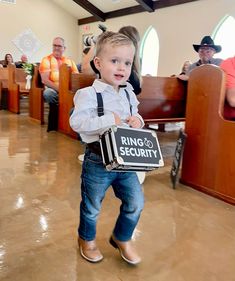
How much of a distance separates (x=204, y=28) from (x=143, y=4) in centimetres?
181

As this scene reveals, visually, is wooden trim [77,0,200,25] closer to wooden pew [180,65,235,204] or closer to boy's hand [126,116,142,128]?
wooden pew [180,65,235,204]

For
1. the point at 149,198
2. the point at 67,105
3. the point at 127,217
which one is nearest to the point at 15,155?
the point at 67,105

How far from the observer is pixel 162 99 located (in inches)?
133

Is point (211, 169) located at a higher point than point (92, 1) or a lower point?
lower

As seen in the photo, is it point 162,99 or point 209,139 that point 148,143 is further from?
point 162,99

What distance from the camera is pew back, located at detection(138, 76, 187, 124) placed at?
322cm

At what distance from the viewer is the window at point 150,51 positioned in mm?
8977

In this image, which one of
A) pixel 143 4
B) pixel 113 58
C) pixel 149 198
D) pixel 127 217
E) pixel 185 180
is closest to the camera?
pixel 113 58

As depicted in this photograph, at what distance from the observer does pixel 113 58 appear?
124cm

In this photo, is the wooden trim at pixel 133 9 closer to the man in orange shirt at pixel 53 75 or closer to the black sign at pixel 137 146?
the man in orange shirt at pixel 53 75

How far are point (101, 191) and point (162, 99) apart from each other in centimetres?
221

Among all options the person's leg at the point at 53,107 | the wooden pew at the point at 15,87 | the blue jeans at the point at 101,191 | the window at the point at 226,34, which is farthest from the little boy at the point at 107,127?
the window at the point at 226,34

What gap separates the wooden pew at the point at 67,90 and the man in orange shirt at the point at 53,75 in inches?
4.6

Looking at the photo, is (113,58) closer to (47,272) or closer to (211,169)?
(47,272)
